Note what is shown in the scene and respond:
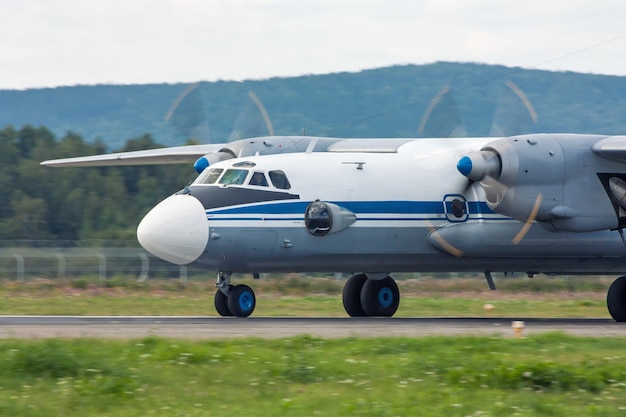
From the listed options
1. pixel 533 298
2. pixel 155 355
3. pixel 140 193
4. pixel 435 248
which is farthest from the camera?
pixel 140 193

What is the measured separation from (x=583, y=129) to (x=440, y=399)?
149 metres

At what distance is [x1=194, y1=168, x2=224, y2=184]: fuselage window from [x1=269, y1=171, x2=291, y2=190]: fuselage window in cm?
106

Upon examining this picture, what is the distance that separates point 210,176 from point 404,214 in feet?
13.9

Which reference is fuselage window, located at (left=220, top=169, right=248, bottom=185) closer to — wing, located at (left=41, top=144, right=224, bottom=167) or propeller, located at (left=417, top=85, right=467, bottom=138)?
propeller, located at (left=417, top=85, right=467, bottom=138)

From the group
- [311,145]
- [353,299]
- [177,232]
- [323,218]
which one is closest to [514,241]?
[353,299]

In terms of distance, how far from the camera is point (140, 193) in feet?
204

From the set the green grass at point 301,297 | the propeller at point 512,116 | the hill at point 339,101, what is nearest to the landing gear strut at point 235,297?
the green grass at point 301,297

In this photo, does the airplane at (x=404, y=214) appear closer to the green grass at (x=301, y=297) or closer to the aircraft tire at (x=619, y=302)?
the aircraft tire at (x=619, y=302)

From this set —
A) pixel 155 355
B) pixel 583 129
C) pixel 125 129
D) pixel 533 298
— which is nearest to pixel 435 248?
pixel 155 355

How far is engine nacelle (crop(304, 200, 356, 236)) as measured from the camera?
23125mm

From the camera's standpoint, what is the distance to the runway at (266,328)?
18047 millimetres

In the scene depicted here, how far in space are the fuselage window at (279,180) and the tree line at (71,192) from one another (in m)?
27.9

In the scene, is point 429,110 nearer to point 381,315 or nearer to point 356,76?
point 381,315

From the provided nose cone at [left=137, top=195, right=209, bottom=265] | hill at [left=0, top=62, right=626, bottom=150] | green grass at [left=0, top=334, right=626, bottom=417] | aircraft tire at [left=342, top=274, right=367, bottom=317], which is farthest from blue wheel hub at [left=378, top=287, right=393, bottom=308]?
hill at [left=0, top=62, right=626, bottom=150]
